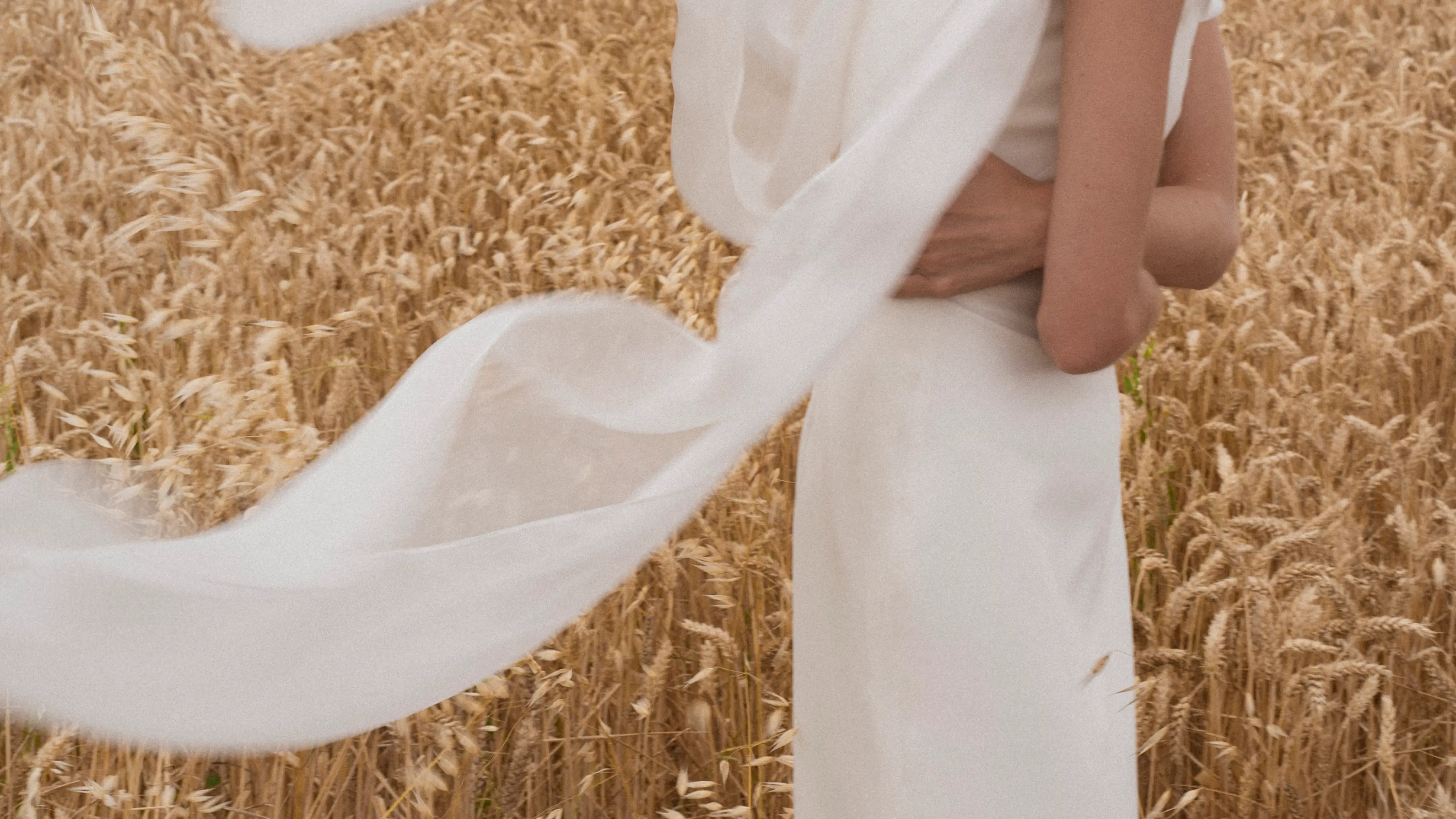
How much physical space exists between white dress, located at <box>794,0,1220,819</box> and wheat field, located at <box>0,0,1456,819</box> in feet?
1.85

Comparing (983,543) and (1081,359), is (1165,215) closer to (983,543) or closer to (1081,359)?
(1081,359)

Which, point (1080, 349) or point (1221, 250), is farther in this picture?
point (1221, 250)

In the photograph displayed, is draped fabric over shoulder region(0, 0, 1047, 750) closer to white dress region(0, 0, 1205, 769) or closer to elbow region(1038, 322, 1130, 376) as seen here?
white dress region(0, 0, 1205, 769)

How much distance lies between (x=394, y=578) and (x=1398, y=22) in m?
5.92

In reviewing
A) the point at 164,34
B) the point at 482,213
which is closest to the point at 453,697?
the point at 482,213

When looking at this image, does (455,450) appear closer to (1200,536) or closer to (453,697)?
(453,697)

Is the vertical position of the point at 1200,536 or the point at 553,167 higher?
the point at 553,167

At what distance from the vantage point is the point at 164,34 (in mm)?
5449

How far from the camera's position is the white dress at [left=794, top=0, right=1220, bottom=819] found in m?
1.07

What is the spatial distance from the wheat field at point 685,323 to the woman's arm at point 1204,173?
70 centimetres

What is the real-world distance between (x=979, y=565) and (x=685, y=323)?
50.1 inches

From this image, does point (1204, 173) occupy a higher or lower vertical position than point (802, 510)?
higher

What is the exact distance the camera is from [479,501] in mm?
978

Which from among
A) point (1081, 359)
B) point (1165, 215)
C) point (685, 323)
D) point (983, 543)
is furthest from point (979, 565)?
point (685, 323)
